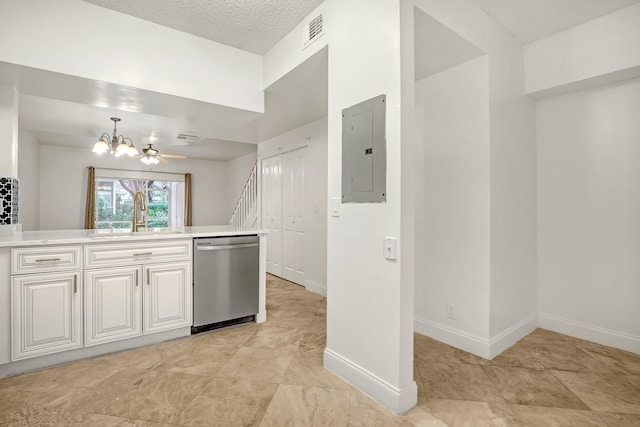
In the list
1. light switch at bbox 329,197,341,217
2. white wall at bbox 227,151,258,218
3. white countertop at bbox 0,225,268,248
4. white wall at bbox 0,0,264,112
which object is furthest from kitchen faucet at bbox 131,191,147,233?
white wall at bbox 227,151,258,218

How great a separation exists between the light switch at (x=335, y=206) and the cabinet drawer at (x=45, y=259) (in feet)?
6.29

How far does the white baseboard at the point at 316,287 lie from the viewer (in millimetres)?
4400

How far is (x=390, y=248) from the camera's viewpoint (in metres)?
1.86

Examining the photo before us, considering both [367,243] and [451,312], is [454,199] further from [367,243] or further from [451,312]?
[367,243]

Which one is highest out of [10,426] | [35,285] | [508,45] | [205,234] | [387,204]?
[508,45]

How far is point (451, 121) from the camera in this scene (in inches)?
109

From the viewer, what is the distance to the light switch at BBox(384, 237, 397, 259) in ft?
6.03

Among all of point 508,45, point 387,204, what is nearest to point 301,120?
point 508,45

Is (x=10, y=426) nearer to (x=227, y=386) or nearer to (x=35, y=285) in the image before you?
(x=35, y=285)

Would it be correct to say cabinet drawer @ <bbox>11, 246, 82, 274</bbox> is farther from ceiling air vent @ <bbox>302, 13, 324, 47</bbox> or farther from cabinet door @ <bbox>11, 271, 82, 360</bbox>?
ceiling air vent @ <bbox>302, 13, 324, 47</bbox>

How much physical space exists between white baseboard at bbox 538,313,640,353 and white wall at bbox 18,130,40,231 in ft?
24.0

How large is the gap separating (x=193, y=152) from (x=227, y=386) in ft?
21.0

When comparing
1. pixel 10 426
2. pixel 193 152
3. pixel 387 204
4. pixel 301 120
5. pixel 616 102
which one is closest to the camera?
pixel 10 426

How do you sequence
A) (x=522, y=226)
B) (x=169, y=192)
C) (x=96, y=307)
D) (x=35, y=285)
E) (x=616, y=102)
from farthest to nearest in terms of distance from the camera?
(x=169, y=192) → (x=522, y=226) → (x=616, y=102) → (x=96, y=307) → (x=35, y=285)
